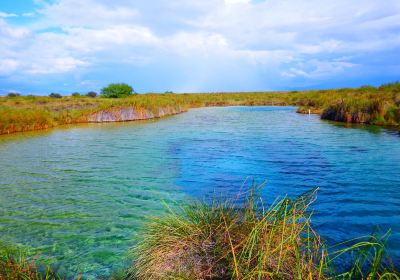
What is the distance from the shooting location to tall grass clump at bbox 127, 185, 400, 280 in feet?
10.9

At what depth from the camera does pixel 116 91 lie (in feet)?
176

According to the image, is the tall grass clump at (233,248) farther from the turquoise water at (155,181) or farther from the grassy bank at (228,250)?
the turquoise water at (155,181)

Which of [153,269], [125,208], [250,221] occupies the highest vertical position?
[250,221]

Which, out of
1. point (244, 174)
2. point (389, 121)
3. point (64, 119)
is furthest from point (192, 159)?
point (64, 119)

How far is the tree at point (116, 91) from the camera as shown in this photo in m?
53.4

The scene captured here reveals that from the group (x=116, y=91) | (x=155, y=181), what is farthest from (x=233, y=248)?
(x=116, y=91)

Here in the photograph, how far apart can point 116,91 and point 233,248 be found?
172 ft

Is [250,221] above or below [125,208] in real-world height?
above

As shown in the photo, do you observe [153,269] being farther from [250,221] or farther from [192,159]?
[192,159]

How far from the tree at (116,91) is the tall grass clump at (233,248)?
5068 cm

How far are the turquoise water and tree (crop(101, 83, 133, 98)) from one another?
34865 millimetres

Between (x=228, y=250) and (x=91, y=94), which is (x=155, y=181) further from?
(x=91, y=94)

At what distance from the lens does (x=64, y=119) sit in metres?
28.8

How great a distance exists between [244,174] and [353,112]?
17285 millimetres
